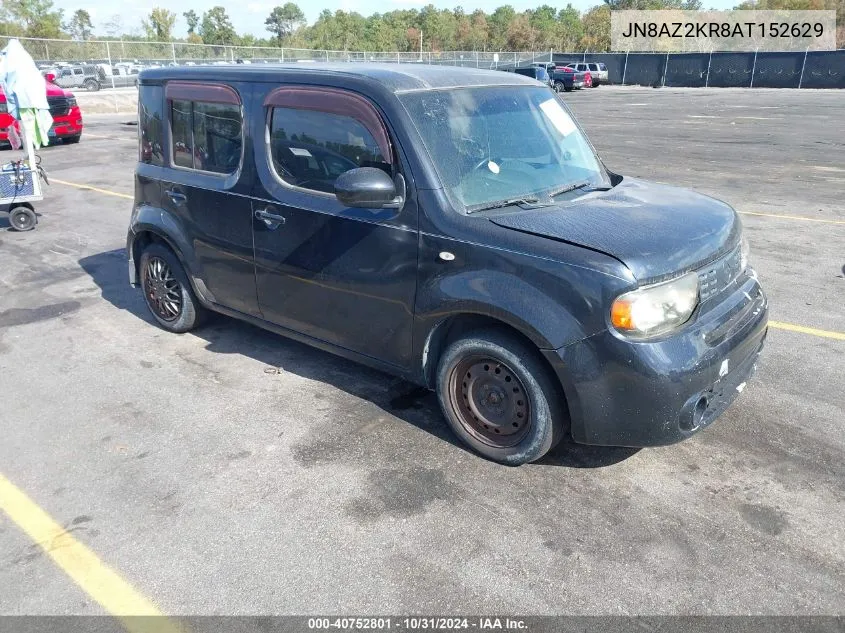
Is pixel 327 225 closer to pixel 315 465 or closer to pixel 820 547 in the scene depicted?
pixel 315 465

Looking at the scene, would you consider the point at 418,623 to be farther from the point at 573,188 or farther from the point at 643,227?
the point at 573,188

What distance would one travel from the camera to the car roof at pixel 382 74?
396cm

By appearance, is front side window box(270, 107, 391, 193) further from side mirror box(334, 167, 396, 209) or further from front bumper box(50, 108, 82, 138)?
front bumper box(50, 108, 82, 138)

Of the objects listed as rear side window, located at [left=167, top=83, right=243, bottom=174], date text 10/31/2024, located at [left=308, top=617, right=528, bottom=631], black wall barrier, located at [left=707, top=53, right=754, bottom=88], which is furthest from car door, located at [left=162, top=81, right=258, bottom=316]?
black wall barrier, located at [left=707, top=53, right=754, bottom=88]

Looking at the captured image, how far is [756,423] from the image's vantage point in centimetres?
408

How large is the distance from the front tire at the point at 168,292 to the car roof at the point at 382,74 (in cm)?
140

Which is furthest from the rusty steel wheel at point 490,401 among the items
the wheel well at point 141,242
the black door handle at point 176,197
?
the wheel well at point 141,242

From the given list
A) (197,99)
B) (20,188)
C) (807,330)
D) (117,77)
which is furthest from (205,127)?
(117,77)

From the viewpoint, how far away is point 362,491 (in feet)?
11.6

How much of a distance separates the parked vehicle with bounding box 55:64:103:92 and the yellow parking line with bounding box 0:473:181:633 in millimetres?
36344

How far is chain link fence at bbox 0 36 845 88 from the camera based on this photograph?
3353cm

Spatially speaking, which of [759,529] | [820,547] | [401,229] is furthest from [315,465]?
[820,547]

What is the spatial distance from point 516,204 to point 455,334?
78 centimetres

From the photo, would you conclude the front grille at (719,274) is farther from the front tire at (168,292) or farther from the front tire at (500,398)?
the front tire at (168,292)
